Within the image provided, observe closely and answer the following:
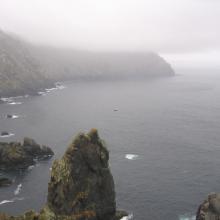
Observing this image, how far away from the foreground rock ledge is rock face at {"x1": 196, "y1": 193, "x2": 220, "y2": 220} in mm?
19313

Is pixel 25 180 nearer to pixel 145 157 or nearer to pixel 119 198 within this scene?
pixel 119 198

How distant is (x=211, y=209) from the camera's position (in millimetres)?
74500

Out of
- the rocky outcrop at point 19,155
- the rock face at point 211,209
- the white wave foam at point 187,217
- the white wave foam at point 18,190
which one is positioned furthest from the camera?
the rocky outcrop at point 19,155

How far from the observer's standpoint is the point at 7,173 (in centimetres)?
11375

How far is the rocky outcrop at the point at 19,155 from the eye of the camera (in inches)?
4663

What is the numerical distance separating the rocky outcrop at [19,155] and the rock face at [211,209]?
212ft

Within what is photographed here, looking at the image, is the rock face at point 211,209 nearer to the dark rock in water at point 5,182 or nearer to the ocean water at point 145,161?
the ocean water at point 145,161

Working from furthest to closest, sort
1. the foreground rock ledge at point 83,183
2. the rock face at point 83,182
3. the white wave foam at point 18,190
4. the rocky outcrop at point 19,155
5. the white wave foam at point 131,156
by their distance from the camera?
1. the white wave foam at point 131,156
2. the rocky outcrop at point 19,155
3. the white wave foam at point 18,190
4. the rock face at point 83,182
5. the foreground rock ledge at point 83,183

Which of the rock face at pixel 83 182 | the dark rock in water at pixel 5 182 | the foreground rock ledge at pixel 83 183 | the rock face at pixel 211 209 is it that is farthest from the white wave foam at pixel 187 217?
the dark rock in water at pixel 5 182

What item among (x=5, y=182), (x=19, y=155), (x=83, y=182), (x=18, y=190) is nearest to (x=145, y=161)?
(x=19, y=155)

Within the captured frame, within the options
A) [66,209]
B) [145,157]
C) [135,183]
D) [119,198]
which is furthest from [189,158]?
[66,209]

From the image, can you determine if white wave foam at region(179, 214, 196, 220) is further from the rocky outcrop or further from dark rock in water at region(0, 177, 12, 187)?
the rocky outcrop

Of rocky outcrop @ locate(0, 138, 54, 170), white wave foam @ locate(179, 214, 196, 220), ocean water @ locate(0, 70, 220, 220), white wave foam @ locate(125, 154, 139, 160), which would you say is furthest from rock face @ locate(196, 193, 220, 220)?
rocky outcrop @ locate(0, 138, 54, 170)

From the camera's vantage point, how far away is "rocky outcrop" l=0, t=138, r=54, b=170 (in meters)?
118
